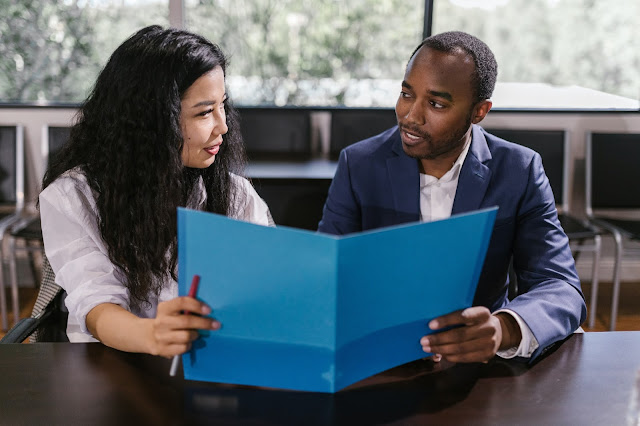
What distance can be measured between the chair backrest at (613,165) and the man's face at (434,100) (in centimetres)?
217

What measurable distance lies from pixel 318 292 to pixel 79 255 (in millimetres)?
568

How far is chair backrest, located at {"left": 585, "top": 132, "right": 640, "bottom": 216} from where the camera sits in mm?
3332

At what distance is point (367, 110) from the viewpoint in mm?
3316

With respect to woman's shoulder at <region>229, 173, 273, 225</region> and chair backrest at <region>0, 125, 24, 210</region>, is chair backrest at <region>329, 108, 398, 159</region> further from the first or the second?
woman's shoulder at <region>229, 173, 273, 225</region>

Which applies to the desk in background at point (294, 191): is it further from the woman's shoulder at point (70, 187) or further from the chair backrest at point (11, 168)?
the woman's shoulder at point (70, 187)

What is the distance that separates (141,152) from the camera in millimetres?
1302

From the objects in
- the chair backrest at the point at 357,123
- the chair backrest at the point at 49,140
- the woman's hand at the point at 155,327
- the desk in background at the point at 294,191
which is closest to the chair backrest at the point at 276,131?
the chair backrest at the point at 357,123

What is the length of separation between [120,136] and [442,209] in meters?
0.72

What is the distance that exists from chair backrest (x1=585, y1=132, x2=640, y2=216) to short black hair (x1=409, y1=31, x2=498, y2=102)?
6.88 feet

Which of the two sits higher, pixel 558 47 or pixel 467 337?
pixel 558 47

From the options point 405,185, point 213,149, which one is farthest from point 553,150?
point 213,149

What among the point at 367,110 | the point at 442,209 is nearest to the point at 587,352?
the point at 442,209

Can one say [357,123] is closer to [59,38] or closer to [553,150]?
[553,150]

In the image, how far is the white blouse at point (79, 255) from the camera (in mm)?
1143
